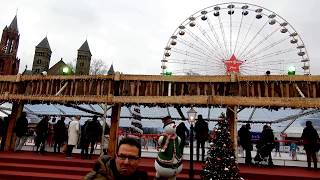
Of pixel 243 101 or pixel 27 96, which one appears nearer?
pixel 243 101

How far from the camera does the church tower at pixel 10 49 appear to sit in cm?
7250

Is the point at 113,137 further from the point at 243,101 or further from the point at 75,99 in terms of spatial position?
the point at 243,101

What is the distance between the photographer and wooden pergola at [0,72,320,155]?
10789mm

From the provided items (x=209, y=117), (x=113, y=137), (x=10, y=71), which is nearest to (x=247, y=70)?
(x=209, y=117)

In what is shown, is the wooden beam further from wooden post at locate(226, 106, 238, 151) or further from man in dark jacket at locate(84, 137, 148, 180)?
man in dark jacket at locate(84, 137, 148, 180)

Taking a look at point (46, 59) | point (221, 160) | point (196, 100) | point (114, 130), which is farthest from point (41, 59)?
point (221, 160)

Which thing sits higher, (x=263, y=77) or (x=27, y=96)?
(x=263, y=77)

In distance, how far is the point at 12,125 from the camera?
44.9 ft

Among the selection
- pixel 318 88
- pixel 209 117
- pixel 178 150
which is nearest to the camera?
pixel 178 150

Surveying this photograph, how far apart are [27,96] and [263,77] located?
9367 millimetres

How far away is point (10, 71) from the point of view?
7175 centimetres

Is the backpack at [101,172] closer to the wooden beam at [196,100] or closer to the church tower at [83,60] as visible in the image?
the wooden beam at [196,100]

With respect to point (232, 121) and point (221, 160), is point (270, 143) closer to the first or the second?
point (232, 121)

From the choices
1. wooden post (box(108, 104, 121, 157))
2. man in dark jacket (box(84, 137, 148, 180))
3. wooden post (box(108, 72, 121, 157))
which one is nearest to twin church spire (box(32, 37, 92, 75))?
wooden post (box(108, 72, 121, 157))
